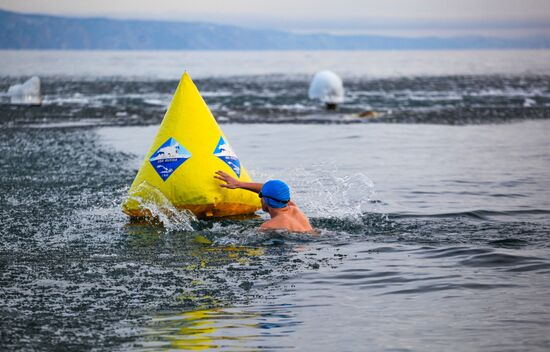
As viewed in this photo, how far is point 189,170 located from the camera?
10.1m

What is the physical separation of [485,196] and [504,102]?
2453cm

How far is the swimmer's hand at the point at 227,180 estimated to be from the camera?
10.0 metres

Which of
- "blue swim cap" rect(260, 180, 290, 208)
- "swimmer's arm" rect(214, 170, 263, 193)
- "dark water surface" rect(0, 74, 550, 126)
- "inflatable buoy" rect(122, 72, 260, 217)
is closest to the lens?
"blue swim cap" rect(260, 180, 290, 208)

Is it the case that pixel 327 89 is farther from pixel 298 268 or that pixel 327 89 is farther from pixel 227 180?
pixel 298 268

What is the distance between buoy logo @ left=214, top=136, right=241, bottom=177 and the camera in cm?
1040

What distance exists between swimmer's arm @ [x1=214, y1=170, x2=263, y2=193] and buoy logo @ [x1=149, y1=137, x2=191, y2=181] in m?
0.46

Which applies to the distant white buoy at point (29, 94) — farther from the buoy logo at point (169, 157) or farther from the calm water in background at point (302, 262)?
the buoy logo at point (169, 157)

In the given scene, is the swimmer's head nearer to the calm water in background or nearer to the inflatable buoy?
the calm water in background

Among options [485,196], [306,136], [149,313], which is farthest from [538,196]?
[306,136]

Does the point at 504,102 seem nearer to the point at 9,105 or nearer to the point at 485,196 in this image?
the point at 9,105

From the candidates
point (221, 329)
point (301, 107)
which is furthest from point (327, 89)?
point (221, 329)

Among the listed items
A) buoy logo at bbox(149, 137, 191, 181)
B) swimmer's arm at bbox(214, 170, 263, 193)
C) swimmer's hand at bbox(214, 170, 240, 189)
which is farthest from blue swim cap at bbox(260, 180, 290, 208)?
buoy logo at bbox(149, 137, 191, 181)

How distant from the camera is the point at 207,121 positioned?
10.6 m

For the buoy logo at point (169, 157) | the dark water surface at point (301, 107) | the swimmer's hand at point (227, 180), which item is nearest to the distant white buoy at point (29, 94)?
the dark water surface at point (301, 107)
